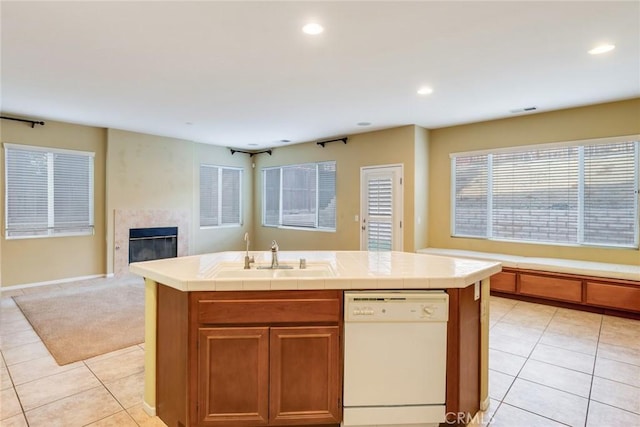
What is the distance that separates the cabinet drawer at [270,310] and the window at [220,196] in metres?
6.12

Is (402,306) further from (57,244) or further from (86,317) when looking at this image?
(57,244)

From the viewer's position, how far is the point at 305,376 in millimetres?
1960

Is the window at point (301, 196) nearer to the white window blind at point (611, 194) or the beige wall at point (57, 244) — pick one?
the beige wall at point (57, 244)

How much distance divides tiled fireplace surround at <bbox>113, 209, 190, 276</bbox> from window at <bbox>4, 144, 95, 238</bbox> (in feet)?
1.49

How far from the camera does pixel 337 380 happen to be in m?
1.97

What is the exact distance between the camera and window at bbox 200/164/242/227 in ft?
25.3

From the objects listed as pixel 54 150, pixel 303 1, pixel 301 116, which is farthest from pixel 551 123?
pixel 54 150

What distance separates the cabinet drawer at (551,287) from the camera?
434cm

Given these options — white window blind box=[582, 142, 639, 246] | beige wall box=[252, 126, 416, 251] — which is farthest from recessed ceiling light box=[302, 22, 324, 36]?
white window blind box=[582, 142, 639, 246]

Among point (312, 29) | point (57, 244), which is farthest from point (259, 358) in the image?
point (57, 244)

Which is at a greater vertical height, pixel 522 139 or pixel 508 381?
pixel 522 139

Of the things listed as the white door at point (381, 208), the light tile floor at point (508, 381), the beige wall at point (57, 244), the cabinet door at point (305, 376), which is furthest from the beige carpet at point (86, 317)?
the white door at point (381, 208)

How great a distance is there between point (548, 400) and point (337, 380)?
1.58 m

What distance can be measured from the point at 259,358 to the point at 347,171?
201 inches
